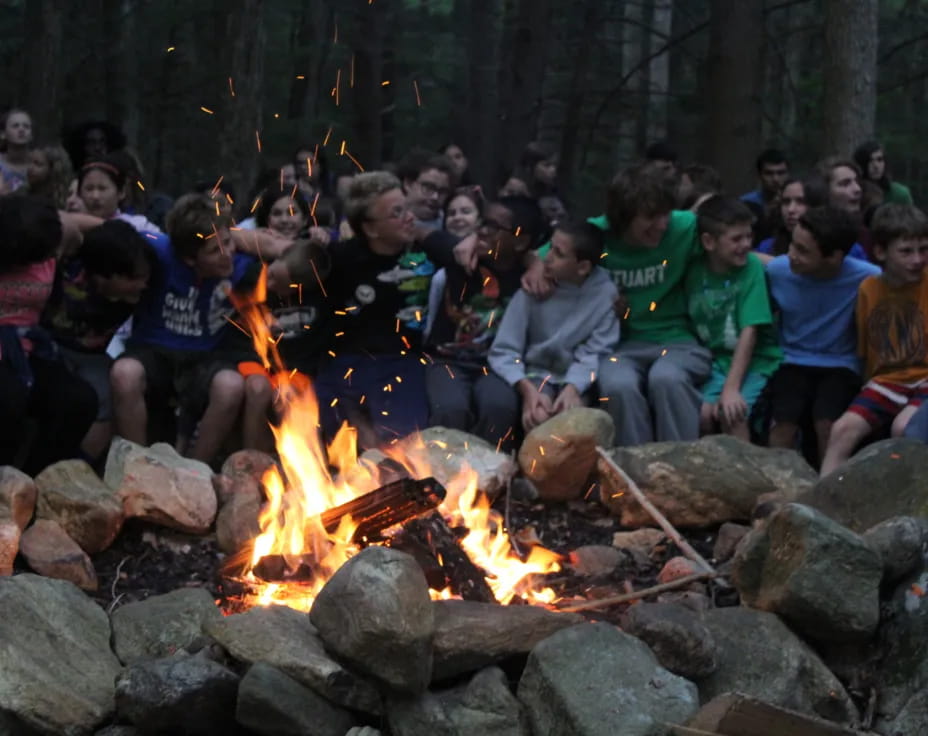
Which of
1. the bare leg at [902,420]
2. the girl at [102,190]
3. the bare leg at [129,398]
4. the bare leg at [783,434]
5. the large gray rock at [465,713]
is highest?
the girl at [102,190]

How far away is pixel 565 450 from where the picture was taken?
601cm

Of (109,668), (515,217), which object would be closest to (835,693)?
(109,668)

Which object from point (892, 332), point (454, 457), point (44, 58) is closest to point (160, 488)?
point (454, 457)

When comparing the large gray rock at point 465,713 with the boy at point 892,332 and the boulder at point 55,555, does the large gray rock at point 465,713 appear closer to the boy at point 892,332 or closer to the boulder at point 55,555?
the boulder at point 55,555

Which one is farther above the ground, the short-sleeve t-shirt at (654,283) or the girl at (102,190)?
the girl at (102,190)

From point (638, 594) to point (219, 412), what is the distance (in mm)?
2248

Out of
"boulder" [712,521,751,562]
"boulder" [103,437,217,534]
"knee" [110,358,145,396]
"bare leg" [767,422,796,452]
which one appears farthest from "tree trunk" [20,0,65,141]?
"boulder" [712,521,751,562]

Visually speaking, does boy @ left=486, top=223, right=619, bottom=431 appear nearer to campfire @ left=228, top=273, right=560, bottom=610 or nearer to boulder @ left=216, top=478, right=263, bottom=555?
campfire @ left=228, top=273, right=560, bottom=610

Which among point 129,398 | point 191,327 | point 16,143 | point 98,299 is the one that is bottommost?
point 129,398

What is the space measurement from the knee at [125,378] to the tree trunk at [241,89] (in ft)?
23.2

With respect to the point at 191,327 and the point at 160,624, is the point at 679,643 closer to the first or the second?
the point at 160,624

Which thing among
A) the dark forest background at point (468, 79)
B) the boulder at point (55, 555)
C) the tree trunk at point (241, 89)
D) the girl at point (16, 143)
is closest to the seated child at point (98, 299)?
the boulder at point (55, 555)

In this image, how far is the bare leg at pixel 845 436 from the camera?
6305mm

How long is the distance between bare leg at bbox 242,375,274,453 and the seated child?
0.62 metres
